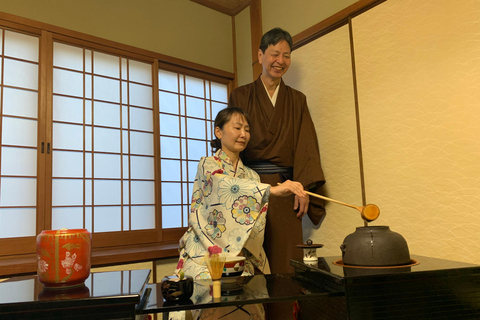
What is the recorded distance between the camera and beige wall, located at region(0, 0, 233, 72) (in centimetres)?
339

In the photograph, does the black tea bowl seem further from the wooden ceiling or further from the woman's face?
the wooden ceiling

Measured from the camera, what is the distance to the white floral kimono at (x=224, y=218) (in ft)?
7.50

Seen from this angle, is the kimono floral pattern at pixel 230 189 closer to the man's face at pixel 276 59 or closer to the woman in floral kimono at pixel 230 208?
the woman in floral kimono at pixel 230 208

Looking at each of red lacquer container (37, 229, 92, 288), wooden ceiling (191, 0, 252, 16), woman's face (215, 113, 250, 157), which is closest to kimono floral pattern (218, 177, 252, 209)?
woman's face (215, 113, 250, 157)

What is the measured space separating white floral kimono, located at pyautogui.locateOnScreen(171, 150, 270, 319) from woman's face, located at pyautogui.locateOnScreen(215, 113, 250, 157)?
99 mm

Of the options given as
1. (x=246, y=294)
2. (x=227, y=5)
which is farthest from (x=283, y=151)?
(x=227, y=5)

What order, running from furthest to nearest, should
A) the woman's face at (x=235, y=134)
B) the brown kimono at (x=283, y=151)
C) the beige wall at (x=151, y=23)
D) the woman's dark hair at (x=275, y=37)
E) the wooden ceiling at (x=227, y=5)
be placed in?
the wooden ceiling at (x=227, y=5) → the beige wall at (x=151, y=23) → the woman's dark hair at (x=275, y=37) → the brown kimono at (x=283, y=151) → the woman's face at (x=235, y=134)

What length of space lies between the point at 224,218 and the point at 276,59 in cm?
142

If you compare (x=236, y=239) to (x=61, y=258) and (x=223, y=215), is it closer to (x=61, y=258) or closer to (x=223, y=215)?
(x=223, y=215)

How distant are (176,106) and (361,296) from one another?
323 cm

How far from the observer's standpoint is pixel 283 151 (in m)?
3.05

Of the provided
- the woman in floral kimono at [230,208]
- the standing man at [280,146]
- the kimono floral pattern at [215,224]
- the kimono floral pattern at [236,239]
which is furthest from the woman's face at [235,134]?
the kimono floral pattern at [236,239]

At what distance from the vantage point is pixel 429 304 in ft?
4.84

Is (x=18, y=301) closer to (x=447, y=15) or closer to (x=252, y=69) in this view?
(x=447, y=15)
